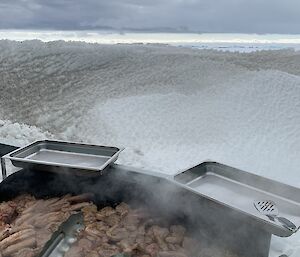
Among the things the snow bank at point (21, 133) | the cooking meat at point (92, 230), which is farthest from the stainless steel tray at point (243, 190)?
the snow bank at point (21, 133)

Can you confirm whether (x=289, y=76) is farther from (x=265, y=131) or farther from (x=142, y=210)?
(x=142, y=210)

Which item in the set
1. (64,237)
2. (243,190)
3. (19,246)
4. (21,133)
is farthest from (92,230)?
(21,133)

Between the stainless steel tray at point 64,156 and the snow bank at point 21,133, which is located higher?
the stainless steel tray at point 64,156

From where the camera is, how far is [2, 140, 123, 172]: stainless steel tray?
8.39 ft

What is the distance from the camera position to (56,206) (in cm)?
256

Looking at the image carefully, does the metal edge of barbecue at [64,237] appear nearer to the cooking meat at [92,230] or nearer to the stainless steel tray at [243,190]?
the cooking meat at [92,230]

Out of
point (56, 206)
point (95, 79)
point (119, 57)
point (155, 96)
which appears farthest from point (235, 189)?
point (119, 57)

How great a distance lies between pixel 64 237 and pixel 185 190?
0.75 metres

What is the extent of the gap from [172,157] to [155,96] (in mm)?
1806

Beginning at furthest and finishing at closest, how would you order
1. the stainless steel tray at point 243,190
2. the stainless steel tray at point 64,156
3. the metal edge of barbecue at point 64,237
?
the stainless steel tray at point 64,156 → the metal edge of barbecue at point 64,237 → the stainless steel tray at point 243,190

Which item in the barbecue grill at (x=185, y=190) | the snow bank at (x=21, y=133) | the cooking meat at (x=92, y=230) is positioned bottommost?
the snow bank at (x=21, y=133)

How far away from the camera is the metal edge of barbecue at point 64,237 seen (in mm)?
2055

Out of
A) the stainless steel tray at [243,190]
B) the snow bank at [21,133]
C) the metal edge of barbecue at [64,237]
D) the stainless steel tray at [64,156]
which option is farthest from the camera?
the snow bank at [21,133]

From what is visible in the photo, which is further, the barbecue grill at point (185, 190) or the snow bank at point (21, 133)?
the snow bank at point (21, 133)
